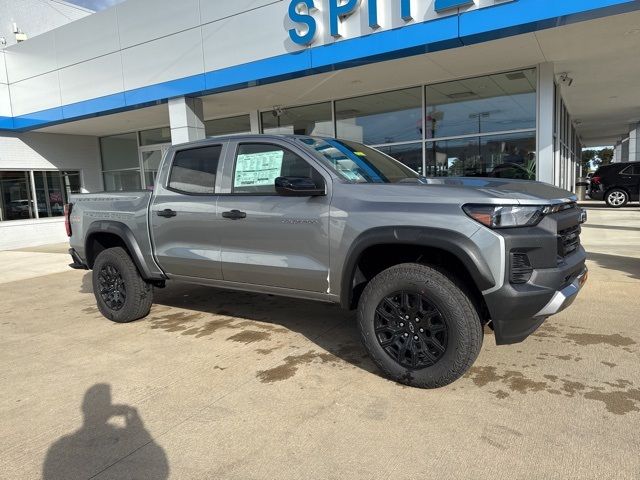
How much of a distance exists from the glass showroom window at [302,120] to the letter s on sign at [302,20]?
11.0 ft

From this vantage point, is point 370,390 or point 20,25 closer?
point 370,390

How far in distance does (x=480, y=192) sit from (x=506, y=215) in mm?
220

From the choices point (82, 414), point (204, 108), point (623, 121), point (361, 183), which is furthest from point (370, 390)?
point (623, 121)

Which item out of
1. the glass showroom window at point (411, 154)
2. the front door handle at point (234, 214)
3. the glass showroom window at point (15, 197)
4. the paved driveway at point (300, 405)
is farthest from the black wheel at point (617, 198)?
the glass showroom window at point (15, 197)

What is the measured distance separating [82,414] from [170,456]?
36.7 inches

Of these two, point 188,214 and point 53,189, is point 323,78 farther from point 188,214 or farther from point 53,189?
point 53,189

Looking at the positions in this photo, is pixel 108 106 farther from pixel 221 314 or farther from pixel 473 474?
pixel 473 474

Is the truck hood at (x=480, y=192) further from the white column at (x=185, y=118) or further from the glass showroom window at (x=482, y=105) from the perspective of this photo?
the white column at (x=185, y=118)

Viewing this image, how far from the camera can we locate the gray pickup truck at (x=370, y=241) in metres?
3.00

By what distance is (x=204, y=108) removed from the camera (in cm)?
1295

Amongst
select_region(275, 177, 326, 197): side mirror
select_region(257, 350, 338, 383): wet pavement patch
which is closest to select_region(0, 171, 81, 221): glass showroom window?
select_region(257, 350, 338, 383): wet pavement patch

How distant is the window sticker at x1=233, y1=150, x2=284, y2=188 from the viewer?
13.4 ft

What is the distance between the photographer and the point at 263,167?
4164mm

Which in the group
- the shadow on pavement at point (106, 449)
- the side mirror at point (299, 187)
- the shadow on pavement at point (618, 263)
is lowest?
the shadow on pavement at point (106, 449)
